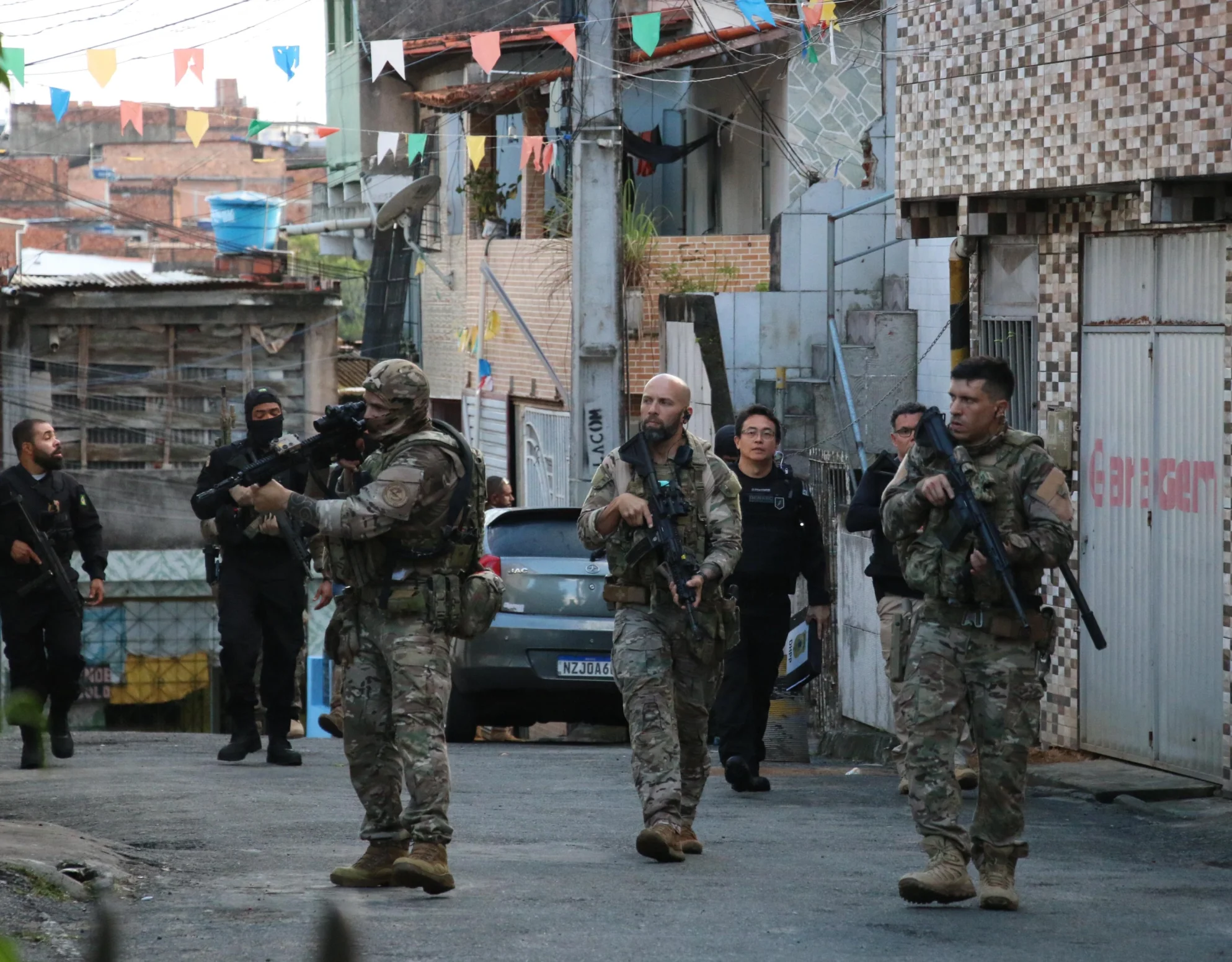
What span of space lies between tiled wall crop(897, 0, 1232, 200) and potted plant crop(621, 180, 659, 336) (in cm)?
858

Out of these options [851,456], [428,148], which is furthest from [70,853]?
[428,148]

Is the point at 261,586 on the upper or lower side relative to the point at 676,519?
lower

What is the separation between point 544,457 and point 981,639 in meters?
17.9

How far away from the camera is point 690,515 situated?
22.7ft

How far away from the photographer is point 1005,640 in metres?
5.81

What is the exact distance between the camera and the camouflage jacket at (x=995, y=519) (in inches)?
227

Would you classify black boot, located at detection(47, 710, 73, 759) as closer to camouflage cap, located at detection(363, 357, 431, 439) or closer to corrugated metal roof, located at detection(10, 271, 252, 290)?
camouflage cap, located at detection(363, 357, 431, 439)

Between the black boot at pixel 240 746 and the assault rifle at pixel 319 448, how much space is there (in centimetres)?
368

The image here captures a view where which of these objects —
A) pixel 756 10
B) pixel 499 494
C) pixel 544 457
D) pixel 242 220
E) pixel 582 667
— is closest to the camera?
pixel 582 667

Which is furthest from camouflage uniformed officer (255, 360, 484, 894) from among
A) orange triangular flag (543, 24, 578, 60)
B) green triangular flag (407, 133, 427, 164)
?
green triangular flag (407, 133, 427, 164)

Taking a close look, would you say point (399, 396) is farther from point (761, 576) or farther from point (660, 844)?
point (761, 576)

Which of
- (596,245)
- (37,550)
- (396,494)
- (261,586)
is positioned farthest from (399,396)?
(596,245)

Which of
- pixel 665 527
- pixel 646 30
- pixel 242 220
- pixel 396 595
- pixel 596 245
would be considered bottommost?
pixel 396 595

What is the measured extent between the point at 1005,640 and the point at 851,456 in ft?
25.2
